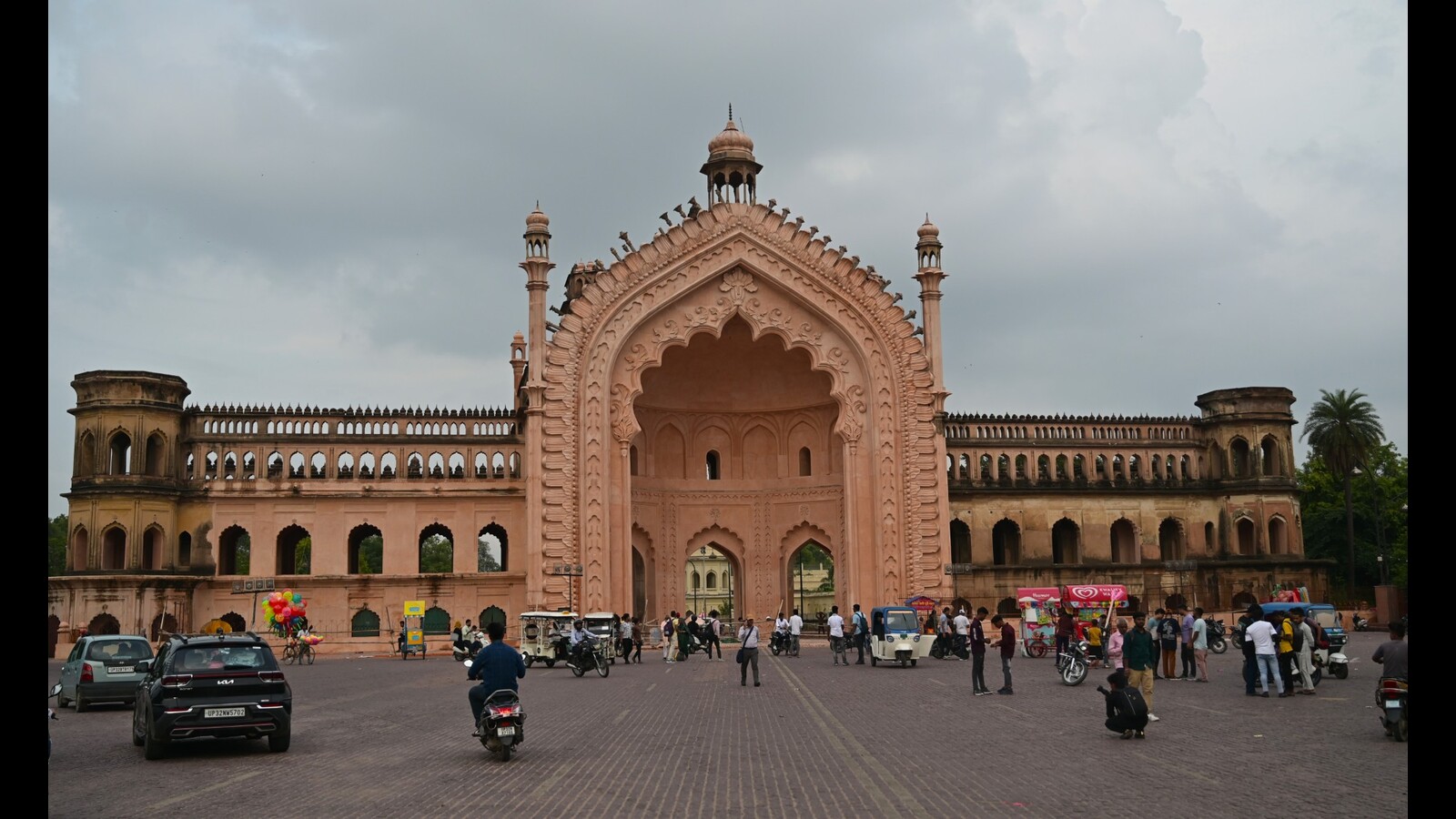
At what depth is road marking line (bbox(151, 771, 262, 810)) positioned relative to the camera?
38.7 feet

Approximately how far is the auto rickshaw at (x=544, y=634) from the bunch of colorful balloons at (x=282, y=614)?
10522 mm

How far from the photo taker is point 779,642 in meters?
41.6

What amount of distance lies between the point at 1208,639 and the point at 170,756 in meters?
30.7

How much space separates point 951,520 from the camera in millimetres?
51562

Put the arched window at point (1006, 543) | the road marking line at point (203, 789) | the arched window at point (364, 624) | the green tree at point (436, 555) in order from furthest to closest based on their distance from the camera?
the green tree at point (436, 555)
the arched window at point (1006, 543)
the arched window at point (364, 624)
the road marking line at point (203, 789)

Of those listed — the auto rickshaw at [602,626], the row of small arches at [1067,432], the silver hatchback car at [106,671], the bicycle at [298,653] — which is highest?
the row of small arches at [1067,432]

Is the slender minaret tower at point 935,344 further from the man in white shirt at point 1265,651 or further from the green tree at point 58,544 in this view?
the green tree at point 58,544

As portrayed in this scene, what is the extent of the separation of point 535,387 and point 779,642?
40.9 feet

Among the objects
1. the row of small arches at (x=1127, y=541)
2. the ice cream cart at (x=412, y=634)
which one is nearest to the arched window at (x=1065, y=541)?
the row of small arches at (x=1127, y=541)

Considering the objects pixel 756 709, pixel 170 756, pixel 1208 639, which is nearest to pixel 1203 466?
pixel 1208 639

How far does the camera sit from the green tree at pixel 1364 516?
66375mm

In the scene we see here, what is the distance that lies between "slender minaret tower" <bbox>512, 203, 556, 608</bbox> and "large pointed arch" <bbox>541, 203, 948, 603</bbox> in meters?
0.43

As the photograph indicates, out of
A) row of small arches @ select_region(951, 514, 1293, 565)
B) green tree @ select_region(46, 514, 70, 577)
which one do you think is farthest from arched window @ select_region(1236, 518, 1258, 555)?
green tree @ select_region(46, 514, 70, 577)
